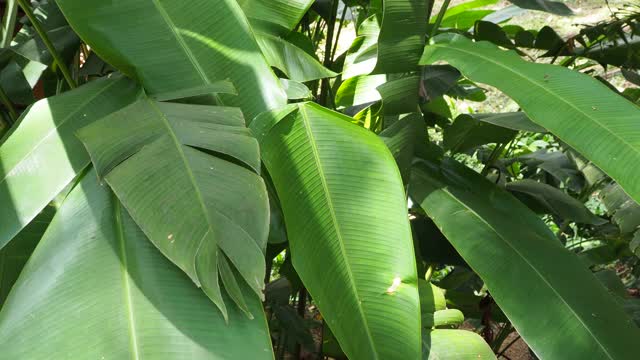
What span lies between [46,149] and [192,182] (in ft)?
0.63

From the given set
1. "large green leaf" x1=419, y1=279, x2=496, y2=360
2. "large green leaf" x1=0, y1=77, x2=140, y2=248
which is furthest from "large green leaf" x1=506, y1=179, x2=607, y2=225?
"large green leaf" x1=0, y1=77, x2=140, y2=248

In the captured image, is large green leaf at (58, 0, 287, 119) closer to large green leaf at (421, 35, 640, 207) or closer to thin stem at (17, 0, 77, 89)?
thin stem at (17, 0, 77, 89)

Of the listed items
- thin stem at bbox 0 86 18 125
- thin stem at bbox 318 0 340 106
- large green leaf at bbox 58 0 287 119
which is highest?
thin stem at bbox 318 0 340 106

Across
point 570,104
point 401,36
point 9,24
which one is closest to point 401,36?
point 401,36

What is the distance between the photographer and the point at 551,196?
1409mm

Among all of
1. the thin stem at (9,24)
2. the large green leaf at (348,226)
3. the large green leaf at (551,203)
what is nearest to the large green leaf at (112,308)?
the large green leaf at (348,226)

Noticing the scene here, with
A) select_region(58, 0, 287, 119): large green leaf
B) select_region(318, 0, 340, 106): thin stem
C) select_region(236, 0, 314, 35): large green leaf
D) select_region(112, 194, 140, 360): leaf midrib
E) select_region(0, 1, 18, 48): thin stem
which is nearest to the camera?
select_region(112, 194, 140, 360): leaf midrib

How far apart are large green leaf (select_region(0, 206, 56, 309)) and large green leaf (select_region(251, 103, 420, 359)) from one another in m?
0.26

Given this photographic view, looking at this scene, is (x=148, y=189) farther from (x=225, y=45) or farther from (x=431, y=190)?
(x=431, y=190)

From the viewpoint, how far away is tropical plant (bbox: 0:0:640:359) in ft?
1.91

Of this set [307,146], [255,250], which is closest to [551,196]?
[307,146]

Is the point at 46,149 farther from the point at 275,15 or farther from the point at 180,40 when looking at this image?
the point at 275,15

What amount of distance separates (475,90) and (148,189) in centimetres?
152

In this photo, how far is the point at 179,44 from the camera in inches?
31.5
